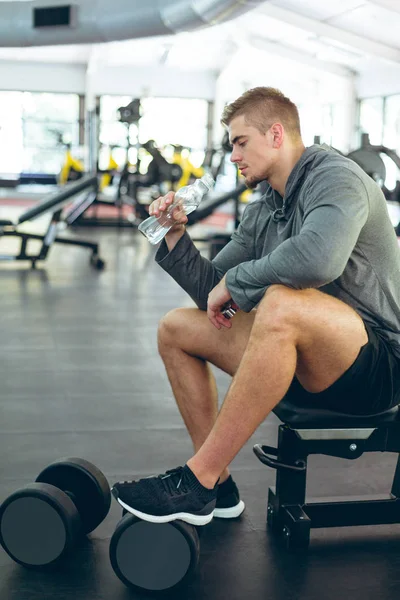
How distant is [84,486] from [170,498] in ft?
0.70

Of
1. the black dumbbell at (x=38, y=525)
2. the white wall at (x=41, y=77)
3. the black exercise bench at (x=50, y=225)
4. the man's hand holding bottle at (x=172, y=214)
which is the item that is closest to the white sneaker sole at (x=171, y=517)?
the black dumbbell at (x=38, y=525)

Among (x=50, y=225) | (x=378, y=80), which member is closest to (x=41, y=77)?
(x=378, y=80)

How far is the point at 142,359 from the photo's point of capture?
9.16 feet

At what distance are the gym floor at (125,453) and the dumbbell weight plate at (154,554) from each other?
0.03 meters

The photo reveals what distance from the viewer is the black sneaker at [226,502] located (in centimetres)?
151

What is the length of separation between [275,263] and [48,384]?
1.40 meters

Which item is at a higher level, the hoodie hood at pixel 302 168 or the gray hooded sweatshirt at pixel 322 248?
the hoodie hood at pixel 302 168

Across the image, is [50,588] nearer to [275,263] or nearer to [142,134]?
[275,263]

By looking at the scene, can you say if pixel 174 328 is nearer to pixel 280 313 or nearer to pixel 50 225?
pixel 280 313

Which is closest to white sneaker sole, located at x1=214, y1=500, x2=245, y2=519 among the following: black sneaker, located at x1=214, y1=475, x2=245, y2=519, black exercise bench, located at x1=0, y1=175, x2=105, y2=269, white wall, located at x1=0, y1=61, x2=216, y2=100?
black sneaker, located at x1=214, y1=475, x2=245, y2=519

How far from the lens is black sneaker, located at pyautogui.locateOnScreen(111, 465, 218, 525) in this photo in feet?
4.06

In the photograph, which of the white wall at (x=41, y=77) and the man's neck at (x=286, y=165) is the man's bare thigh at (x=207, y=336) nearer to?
the man's neck at (x=286, y=165)

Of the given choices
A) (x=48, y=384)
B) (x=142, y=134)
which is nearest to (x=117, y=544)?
(x=48, y=384)

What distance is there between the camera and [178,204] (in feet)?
4.61
